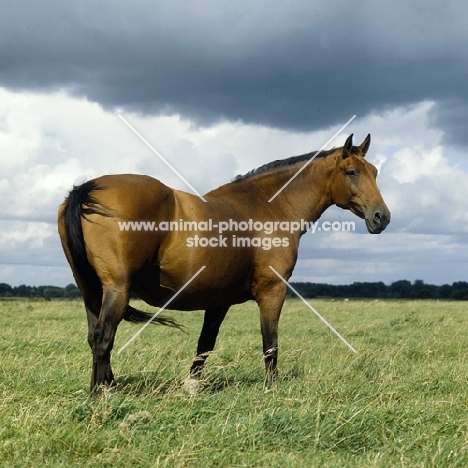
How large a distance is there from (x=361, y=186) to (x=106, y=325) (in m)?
3.86

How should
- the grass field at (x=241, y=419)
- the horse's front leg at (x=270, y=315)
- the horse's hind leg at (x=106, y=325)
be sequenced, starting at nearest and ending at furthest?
the grass field at (x=241, y=419) → the horse's hind leg at (x=106, y=325) → the horse's front leg at (x=270, y=315)

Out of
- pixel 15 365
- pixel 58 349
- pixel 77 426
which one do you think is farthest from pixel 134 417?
pixel 58 349

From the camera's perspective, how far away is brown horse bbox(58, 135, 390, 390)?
5680 mm

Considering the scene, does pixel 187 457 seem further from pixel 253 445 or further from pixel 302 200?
pixel 302 200

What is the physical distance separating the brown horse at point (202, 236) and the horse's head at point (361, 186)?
13mm

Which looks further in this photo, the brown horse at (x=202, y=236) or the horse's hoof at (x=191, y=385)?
the horse's hoof at (x=191, y=385)

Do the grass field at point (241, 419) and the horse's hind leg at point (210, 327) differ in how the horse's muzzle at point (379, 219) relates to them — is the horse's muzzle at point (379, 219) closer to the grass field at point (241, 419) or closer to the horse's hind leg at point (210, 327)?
the grass field at point (241, 419)

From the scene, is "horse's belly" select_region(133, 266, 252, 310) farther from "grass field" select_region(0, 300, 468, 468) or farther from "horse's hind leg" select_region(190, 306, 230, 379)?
"grass field" select_region(0, 300, 468, 468)

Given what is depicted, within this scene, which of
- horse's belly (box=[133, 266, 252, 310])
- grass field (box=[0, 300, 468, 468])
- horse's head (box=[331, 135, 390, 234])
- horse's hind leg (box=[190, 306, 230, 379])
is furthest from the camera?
horse's head (box=[331, 135, 390, 234])

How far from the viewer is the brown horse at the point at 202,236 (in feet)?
18.6

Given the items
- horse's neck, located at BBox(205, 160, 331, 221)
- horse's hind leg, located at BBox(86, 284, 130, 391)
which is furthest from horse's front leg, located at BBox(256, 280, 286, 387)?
horse's hind leg, located at BBox(86, 284, 130, 391)

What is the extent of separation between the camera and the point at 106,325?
563cm

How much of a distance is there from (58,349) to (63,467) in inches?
212

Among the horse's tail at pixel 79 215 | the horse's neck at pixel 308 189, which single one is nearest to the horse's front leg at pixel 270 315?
the horse's neck at pixel 308 189
